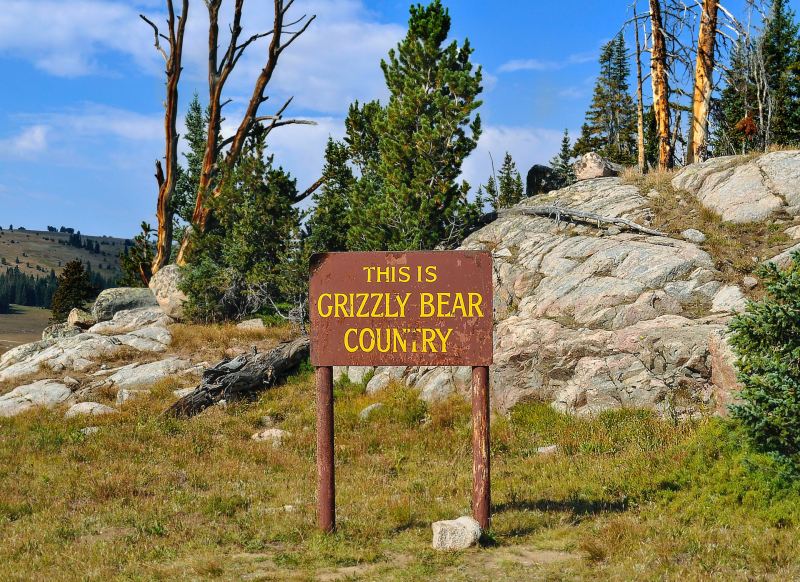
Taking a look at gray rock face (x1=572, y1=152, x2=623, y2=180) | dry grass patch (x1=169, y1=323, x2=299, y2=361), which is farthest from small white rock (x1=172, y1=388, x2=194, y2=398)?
gray rock face (x1=572, y1=152, x2=623, y2=180)

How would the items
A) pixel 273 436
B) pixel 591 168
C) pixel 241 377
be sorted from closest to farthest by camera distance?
pixel 273 436 → pixel 241 377 → pixel 591 168

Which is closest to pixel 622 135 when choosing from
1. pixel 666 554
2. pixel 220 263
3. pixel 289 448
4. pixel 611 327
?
pixel 220 263

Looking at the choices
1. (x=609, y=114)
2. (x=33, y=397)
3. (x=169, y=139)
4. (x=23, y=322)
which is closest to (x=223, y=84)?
(x=169, y=139)

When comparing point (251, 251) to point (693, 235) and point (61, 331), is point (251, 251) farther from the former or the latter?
point (693, 235)

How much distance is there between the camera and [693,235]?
19.2 meters

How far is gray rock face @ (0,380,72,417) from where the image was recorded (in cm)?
2003

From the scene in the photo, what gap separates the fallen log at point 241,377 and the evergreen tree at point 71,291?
31.8 metres

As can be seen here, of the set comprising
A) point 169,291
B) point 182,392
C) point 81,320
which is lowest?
point 182,392

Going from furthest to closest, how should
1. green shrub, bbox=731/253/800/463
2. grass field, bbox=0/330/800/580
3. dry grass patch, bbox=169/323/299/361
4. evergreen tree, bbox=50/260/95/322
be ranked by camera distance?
evergreen tree, bbox=50/260/95/322
dry grass patch, bbox=169/323/299/361
green shrub, bbox=731/253/800/463
grass field, bbox=0/330/800/580

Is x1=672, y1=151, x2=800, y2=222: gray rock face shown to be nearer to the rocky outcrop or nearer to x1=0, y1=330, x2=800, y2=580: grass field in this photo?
x1=0, y1=330, x2=800, y2=580: grass field

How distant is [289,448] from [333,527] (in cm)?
548

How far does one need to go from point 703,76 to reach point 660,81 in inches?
63.6

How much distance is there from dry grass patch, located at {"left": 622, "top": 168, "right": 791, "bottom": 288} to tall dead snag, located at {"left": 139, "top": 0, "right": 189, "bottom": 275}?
24.2m

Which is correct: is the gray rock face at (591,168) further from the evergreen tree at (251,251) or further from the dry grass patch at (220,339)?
the dry grass patch at (220,339)
